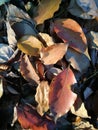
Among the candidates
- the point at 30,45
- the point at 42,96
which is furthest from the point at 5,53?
the point at 42,96

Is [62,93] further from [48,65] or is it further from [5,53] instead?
[5,53]

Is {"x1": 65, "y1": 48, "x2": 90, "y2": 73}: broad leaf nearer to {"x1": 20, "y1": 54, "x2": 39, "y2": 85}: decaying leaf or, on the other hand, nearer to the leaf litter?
the leaf litter

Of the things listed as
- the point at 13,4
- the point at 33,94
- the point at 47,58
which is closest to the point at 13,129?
the point at 33,94

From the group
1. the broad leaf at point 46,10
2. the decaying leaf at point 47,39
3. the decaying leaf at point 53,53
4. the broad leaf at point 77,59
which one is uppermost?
the broad leaf at point 46,10

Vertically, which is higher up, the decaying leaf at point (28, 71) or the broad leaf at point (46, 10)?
the broad leaf at point (46, 10)

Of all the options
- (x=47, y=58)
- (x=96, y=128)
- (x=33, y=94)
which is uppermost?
(x=47, y=58)

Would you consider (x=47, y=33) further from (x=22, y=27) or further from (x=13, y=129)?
(x=13, y=129)

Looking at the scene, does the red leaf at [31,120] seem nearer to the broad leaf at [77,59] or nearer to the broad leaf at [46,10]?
the broad leaf at [77,59]

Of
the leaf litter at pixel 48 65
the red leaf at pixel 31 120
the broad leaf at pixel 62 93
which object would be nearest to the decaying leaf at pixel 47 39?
the leaf litter at pixel 48 65

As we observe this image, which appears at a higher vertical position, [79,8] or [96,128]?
[79,8]
